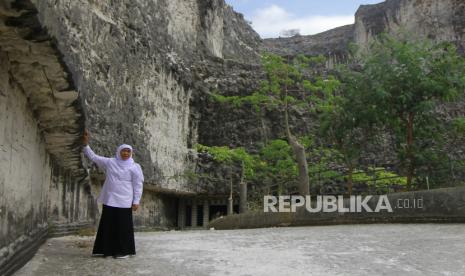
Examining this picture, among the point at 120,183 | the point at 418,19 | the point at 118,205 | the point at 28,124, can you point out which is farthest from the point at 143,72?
the point at 418,19

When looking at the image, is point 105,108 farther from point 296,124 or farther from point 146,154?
point 296,124

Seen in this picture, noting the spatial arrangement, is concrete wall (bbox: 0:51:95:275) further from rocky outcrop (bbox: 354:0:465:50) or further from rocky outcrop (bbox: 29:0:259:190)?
rocky outcrop (bbox: 354:0:465:50)

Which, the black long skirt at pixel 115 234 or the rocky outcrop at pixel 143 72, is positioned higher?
the rocky outcrop at pixel 143 72

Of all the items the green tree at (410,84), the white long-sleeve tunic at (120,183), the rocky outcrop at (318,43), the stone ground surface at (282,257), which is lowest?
the stone ground surface at (282,257)

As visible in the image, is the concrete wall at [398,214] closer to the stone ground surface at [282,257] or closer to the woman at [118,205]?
the stone ground surface at [282,257]

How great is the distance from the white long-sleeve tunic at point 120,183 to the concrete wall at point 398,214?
16.5ft

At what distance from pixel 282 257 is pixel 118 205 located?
187 cm

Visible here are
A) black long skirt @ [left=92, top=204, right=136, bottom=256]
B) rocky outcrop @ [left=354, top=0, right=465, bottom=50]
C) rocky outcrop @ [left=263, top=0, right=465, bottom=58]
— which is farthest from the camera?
rocky outcrop @ [left=263, top=0, right=465, bottom=58]

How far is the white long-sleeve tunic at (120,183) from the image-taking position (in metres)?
5.29

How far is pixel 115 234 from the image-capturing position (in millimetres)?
5145

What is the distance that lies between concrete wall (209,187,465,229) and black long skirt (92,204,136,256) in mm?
5160

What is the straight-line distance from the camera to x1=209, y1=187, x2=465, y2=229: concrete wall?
782 cm

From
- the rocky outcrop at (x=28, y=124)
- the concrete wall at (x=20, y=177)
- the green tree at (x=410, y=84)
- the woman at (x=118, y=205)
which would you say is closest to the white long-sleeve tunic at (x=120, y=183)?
the woman at (x=118, y=205)

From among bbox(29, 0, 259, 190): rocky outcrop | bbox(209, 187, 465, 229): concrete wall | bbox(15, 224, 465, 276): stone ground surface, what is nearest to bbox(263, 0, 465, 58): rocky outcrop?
bbox(29, 0, 259, 190): rocky outcrop
